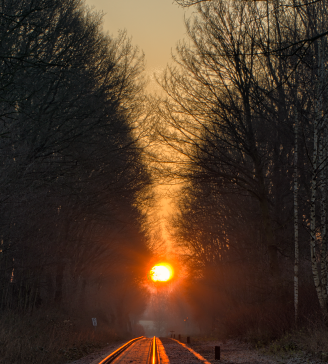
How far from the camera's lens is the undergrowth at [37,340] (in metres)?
8.98

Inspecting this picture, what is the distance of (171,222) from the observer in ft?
101

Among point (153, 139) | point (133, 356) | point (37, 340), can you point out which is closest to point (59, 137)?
point (153, 139)

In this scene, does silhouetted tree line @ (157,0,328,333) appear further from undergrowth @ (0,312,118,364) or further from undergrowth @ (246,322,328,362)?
undergrowth @ (0,312,118,364)

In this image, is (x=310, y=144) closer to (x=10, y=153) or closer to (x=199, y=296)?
(x=10, y=153)

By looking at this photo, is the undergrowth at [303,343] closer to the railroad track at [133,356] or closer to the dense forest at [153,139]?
the dense forest at [153,139]

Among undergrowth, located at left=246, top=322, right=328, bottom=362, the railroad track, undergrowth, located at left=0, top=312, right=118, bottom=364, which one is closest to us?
undergrowth, located at left=246, top=322, right=328, bottom=362

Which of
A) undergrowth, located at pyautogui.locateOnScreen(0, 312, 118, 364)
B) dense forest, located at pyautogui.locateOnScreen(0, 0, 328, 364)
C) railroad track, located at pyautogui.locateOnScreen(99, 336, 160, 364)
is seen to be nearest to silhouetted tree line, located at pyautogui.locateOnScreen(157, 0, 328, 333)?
dense forest, located at pyautogui.locateOnScreen(0, 0, 328, 364)

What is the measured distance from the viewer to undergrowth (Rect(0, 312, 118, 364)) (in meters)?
8.98

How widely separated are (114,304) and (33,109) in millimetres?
46631

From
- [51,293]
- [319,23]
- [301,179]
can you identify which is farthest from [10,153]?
[51,293]

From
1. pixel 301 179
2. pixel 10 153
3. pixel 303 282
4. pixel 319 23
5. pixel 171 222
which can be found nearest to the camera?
pixel 10 153

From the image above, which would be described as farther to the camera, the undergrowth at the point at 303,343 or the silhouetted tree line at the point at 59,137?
the silhouetted tree line at the point at 59,137

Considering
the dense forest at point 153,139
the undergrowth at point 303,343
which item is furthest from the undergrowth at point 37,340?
the undergrowth at point 303,343

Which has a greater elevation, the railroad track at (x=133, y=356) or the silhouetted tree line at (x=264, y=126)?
the silhouetted tree line at (x=264, y=126)
